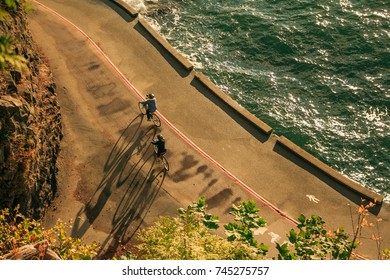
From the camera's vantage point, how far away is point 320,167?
2247 centimetres

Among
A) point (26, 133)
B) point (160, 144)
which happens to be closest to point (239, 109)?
point (160, 144)

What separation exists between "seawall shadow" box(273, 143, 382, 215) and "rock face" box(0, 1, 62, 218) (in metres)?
11.7

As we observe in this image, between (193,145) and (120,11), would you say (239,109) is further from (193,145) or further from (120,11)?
(120,11)

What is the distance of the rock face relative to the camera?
17.3 m

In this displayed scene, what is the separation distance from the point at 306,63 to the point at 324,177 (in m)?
11.8

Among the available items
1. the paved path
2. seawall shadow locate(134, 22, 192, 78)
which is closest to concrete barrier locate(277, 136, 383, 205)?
the paved path

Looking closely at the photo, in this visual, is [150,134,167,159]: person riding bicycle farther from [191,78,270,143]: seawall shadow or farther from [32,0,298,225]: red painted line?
[191,78,270,143]: seawall shadow

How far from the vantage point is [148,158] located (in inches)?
878

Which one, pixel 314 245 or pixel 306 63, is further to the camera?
pixel 306 63

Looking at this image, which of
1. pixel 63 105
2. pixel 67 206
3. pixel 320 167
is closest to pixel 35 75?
pixel 63 105

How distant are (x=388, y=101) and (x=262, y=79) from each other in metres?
8.49

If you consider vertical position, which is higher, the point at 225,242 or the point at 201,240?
the point at 225,242
